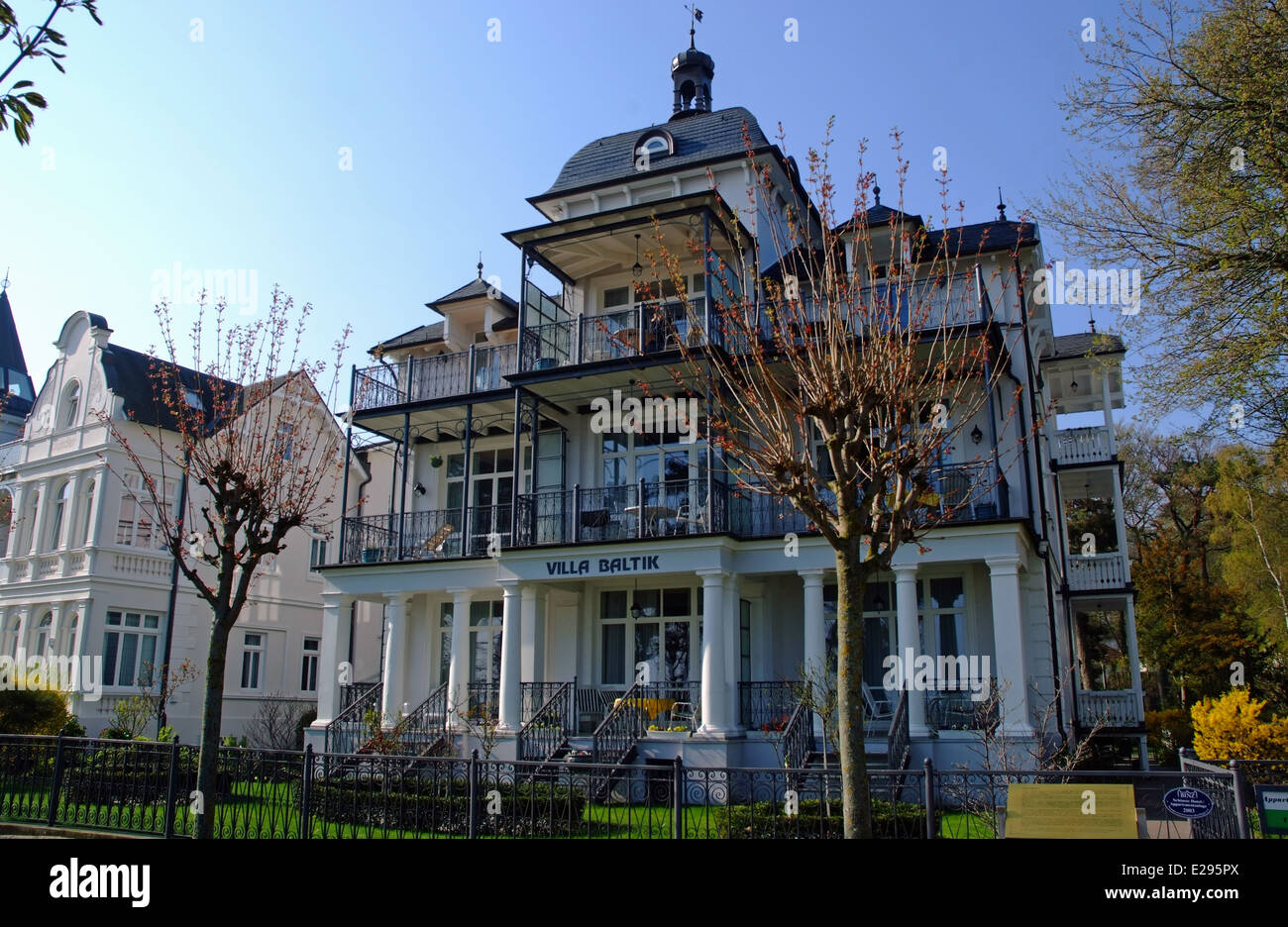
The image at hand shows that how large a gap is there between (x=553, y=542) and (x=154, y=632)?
47.5 ft

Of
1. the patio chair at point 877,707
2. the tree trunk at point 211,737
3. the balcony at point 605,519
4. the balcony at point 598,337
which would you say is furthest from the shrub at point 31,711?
the patio chair at point 877,707

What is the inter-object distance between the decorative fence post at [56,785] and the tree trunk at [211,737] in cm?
249

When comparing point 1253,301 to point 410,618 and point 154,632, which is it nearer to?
point 410,618

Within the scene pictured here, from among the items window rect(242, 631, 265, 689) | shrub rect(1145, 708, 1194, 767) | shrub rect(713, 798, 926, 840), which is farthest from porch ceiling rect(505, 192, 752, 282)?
shrub rect(1145, 708, 1194, 767)

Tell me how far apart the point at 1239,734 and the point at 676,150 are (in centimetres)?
1637

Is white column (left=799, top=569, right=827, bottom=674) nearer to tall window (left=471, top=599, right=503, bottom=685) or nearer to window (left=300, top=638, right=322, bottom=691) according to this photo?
tall window (left=471, top=599, right=503, bottom=685)

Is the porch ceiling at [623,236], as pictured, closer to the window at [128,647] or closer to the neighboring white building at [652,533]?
the neighboring white building at [652,533]

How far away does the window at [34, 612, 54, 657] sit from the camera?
1063 inches

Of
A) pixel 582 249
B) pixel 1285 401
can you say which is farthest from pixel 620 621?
pixel 1285 401

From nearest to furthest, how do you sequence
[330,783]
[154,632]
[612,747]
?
[330,783], [612,747], [154,632]

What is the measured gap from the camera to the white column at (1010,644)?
52.0 feet

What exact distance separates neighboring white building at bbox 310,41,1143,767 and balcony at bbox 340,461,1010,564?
7 cm

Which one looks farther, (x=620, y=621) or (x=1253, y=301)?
(x=620, y=621)
